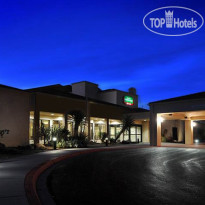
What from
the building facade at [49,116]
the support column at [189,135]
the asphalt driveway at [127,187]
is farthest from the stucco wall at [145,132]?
the asphalt driveway at [127,187]

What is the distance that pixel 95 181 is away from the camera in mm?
9328

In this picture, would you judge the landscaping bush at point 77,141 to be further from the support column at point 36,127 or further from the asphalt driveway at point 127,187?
the asphalt driveway at point 127,187

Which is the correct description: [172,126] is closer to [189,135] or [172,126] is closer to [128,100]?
[189,135]

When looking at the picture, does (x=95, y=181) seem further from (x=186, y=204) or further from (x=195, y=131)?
(x=195, y=131)

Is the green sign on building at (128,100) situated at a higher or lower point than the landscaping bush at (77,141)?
higher

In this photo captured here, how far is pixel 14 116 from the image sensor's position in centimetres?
2453

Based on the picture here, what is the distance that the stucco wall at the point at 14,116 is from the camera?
23.5 meters

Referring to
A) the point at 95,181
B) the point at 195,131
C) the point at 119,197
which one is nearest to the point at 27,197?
the point at 119,197

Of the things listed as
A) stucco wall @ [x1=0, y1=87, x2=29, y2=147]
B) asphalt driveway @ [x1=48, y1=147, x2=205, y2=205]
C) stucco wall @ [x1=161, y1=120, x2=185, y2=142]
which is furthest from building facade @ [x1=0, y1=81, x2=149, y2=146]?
asphalt driveway @ [x1=48, y1=147, x2=205, y2=205]

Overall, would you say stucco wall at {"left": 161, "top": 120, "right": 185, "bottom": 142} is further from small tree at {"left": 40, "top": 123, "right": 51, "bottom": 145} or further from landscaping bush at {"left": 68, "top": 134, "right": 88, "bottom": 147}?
small tree at {"left": 40, "top": 123, "right": 51, "bottom": 145}

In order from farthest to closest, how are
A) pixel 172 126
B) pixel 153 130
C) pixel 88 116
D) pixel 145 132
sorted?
pixel 172 126
pixel 145 132
pixel 88 116
pixel 153 130

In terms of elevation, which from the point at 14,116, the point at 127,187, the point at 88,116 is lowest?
the point at 127,187

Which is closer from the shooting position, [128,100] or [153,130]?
[153,130]

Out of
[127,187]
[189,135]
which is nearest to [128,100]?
[189,135]
